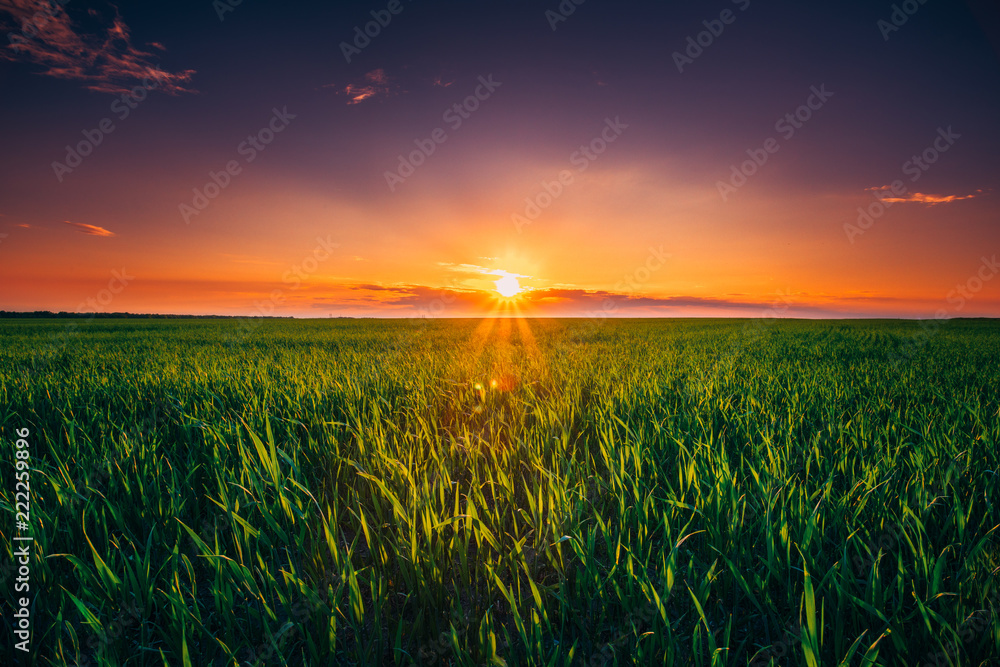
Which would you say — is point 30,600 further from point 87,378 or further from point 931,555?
point 87,378

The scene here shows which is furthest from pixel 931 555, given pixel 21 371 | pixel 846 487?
pixel 21 371

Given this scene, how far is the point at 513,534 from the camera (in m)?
1.92

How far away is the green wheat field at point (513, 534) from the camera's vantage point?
1313 millimetres

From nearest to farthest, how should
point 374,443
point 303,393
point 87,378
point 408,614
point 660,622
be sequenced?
point 660,622, point 408,614, point 374,443, point 303,393, point 87,378

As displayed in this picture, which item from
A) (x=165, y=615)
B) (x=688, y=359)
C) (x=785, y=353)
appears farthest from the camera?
(x=785, y=353)

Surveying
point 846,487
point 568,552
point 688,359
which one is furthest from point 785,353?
point 568,552

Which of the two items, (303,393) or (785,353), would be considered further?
(785,353)

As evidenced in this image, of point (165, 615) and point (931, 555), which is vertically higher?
point (931, 555)

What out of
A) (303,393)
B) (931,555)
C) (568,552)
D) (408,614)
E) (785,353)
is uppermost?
(785,353)

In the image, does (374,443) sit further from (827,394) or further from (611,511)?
(827,394)

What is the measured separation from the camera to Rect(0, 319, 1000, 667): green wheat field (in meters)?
1.31

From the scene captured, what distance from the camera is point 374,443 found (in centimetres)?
266

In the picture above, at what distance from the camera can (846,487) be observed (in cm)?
226

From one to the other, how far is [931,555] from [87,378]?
309 inches
